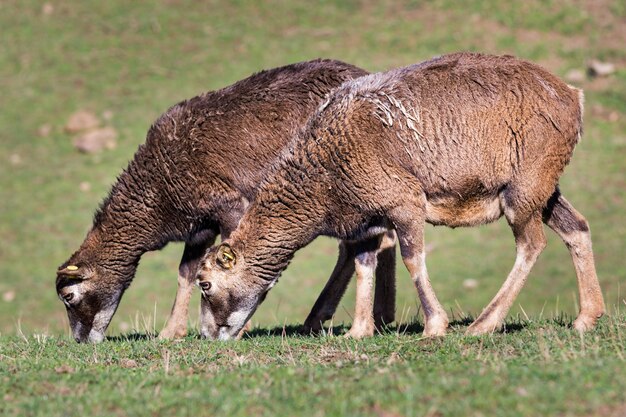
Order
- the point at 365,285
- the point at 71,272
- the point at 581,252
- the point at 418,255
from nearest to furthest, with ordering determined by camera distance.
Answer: the point at 418,255 < the point at 581,252 < the point at 365,285 < the point at 71,272

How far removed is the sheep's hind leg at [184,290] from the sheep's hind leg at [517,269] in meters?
3.42

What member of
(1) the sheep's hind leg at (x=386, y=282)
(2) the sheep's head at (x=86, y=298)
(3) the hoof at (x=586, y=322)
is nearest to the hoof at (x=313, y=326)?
(1) the sheep's hind leg at (x=386, y=282)

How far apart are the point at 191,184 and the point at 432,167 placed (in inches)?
110

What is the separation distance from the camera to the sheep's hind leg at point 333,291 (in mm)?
10797

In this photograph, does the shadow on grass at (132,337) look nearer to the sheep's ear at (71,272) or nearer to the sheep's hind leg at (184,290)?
the sheep's hind leg at (184,290)

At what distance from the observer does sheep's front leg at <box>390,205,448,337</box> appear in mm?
8797

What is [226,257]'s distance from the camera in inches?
367

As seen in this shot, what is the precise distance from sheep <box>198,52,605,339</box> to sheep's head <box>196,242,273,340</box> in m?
0.03

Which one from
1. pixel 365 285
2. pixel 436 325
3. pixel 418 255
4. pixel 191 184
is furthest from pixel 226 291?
pixel 436 325

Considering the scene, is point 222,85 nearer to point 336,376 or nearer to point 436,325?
point 436,325

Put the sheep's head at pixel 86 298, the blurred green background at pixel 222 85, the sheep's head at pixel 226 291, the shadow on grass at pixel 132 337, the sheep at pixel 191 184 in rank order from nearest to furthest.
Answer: the sheep's head at pixel 226 291 < the shadow on grass at pixel 132 337 < the sheep at pixel 191 184 < the sheep's head at pixel 86 298 < the blurred green background at pixel 222 85

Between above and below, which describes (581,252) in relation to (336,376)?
above

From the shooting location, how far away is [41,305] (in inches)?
751

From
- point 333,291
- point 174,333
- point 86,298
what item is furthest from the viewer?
point 174,333
